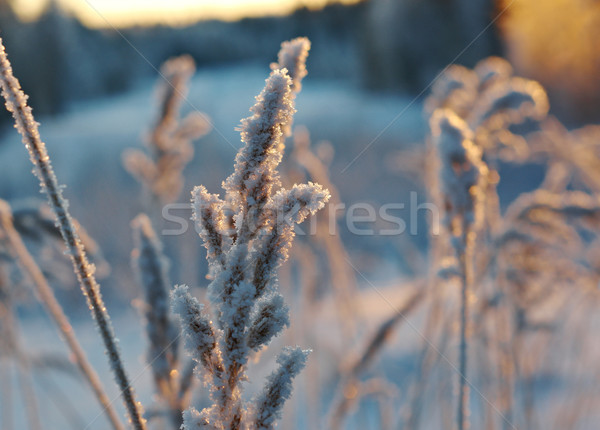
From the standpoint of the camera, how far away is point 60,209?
1.49 ft

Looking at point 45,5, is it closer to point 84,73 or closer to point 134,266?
point 84,73

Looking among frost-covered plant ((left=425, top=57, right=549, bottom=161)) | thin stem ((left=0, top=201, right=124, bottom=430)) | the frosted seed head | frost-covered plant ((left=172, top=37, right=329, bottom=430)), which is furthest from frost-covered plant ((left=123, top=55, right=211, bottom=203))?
frost-covered plant ((left=172, top=37, right=329, bottom=430))

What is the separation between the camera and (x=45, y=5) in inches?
712

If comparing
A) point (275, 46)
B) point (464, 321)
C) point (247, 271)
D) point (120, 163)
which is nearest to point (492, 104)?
point (464, 321)

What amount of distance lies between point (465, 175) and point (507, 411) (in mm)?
848

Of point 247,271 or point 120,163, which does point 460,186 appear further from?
point 120,163

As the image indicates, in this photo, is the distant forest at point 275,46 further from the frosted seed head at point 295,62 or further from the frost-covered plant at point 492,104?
the frosted seed head at point 295,62

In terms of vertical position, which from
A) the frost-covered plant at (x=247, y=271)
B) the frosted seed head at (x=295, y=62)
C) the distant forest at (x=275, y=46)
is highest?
the distant forest at (x=275, y=46)

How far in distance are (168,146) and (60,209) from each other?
1.56m

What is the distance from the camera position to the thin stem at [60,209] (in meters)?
0.44

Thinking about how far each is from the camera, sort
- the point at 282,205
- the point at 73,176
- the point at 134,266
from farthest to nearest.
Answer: the point at 73,176 < the point at 134,266 < the point at 282,205

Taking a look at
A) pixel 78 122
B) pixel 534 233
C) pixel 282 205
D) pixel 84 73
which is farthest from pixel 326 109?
pixel 282 205

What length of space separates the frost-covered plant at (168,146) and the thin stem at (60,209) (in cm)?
142

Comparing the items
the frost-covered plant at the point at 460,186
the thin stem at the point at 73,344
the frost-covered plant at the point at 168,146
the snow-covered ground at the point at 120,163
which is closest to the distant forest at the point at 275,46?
the snow-covered ground at the point at 120,163
